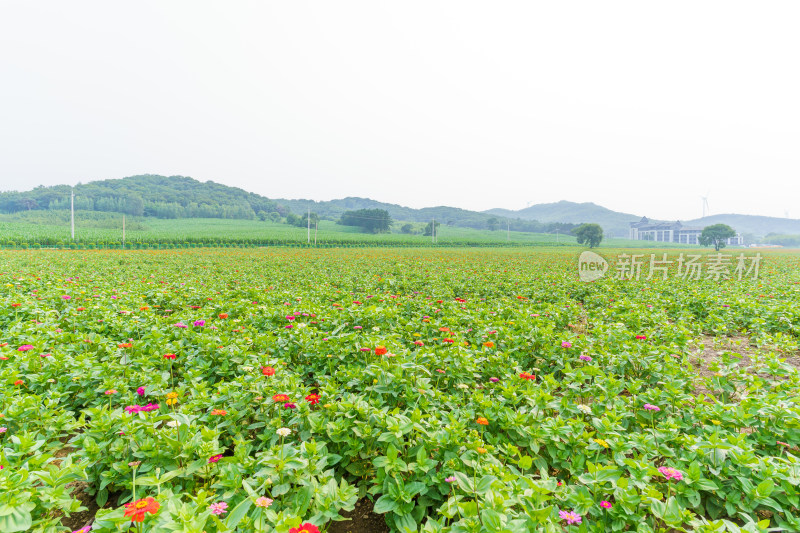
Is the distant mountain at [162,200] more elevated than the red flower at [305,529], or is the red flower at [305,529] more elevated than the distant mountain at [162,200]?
the distant mountain at [162,200]

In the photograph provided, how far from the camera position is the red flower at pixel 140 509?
1522 mm

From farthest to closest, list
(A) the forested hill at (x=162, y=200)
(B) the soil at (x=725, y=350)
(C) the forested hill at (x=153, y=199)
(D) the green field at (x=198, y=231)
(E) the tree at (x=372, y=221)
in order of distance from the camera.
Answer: (A) the forested hill at (x=162, y=200), (C) the forested hill at (x=153, y=199), (E) the tree at (x=372, y=221), (D) the green field at (x=198, y=231), (B) the soil at (x=725, y=350)

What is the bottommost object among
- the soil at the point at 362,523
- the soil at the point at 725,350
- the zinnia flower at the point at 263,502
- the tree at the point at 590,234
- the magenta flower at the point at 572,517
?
the soil at the point at 362,523

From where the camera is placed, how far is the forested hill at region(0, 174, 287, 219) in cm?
10469

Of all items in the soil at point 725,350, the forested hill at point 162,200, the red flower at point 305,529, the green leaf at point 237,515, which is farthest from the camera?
the forested hill at point 162,200

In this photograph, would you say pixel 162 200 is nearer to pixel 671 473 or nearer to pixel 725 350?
pixel 725 350

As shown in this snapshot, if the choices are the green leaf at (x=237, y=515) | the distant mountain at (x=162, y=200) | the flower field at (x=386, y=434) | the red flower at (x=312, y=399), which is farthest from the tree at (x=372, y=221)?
the green leaf at (x=237, y=515)

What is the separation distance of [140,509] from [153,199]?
473 feet

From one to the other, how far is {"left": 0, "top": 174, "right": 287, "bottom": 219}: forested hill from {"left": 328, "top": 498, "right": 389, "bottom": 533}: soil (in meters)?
128

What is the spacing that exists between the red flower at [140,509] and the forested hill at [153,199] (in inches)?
5031

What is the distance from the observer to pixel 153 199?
11925 cm

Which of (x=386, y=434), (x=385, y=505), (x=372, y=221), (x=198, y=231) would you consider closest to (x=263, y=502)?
(x=385, y=505)

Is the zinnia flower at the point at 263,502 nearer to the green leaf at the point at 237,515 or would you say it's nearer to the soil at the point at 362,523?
the green leaf at the point at 237,515

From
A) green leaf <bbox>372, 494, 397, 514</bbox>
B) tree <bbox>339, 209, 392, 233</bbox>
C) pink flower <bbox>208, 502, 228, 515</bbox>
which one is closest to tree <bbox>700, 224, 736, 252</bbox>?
tree <bbox>339, 209, 392, 233</bbox>
